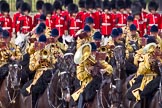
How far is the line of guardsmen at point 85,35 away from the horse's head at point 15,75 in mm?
369

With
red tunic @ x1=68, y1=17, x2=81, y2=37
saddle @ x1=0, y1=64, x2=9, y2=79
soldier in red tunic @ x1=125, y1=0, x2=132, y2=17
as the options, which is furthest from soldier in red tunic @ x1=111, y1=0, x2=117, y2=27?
saddle @ x1=0, y1=64, x2=9, y2=79

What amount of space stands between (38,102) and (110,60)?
2.59 m

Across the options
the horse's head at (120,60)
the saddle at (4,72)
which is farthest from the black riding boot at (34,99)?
the horse's head at (120,60)

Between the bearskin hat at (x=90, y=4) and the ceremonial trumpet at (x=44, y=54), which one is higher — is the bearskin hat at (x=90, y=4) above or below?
below

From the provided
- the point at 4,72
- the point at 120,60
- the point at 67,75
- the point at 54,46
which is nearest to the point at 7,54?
the point at 4,72

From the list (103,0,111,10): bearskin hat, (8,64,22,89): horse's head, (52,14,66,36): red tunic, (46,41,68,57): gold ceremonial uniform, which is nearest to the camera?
(46,41,68,57): gold ceremonial uniform

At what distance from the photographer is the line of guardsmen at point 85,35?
1808 cm

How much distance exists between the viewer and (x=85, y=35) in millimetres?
23656

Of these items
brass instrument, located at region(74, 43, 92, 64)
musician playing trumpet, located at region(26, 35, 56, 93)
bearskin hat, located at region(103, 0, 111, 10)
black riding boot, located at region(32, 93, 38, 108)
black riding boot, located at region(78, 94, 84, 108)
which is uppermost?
brass instrument, located at region(74, 43, 92, 64)

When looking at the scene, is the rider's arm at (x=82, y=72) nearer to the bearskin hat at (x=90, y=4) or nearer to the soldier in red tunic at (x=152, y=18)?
the soldier in red tunic at (x=152, y=18)

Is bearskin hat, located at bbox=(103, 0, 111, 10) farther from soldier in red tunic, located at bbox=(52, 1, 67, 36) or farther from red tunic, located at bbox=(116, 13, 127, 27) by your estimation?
soldier in red tunic, located at bbox=(52, 1, 67, 36)

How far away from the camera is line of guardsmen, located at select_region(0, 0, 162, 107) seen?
18.1 meters

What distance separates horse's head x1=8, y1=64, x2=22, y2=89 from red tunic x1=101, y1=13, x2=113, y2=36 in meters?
10.4

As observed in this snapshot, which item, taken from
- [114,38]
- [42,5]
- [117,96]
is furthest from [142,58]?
[42,5]
